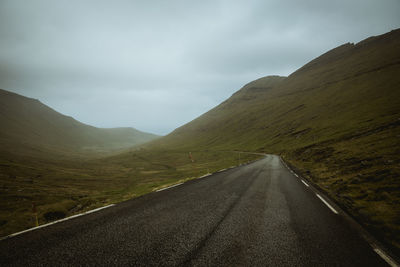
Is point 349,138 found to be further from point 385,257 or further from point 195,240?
point 195,240

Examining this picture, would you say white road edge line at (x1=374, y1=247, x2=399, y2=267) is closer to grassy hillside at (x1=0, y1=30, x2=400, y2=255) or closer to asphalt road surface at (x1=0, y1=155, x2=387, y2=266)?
asphalt road surface at (x1=0, y1=155, x2=387, y2=266)

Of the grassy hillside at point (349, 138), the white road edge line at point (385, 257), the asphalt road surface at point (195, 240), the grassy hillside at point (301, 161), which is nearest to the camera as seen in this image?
the asphalt road surface at point (195, 240)

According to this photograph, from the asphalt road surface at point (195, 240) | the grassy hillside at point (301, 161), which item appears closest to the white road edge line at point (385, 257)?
the asphalt road surface at point (195, 240)

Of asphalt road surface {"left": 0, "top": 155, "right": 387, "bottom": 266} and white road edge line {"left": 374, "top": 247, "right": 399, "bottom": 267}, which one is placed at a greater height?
asphalt road surface {"left": 0, "top": 155, "right": 387, "bottom": 266}

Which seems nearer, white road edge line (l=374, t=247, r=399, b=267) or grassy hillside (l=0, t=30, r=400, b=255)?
white road edge line (l=374, t=247, r=399, b=267)

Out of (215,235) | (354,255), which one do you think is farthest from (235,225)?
(354,255)

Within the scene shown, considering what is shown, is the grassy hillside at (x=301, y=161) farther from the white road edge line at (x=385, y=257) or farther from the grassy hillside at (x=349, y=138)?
the white road edge line at (x=385, y=257)

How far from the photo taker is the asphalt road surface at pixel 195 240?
3650mm

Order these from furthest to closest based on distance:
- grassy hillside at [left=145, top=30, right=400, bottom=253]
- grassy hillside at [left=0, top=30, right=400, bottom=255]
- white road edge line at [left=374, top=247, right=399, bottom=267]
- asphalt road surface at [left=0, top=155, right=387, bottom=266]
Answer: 1. grassy hillside at [left=0, top=30, right=400, bottom=255]
2. grassy hillside at [left=145, top=30, right=400, bottom=253]
3. white road edge line at [left=374, top=247, right=399, bottom=267]
4. asphalt road surface at [left=0, top=155, right=387, bottom=266]

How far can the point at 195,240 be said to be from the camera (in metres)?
4.38

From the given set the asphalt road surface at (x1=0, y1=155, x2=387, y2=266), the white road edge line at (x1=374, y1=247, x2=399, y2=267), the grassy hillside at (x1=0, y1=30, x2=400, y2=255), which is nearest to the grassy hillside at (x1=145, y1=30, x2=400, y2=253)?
the grassy hillside at (x1=0, y1=30, x2=400, y2=255)

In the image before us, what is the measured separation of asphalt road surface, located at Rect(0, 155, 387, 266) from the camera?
12.0 feet

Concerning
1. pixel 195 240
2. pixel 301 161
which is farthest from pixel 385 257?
pixel 301 161

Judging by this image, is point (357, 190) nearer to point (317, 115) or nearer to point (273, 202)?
point (273, 202)
